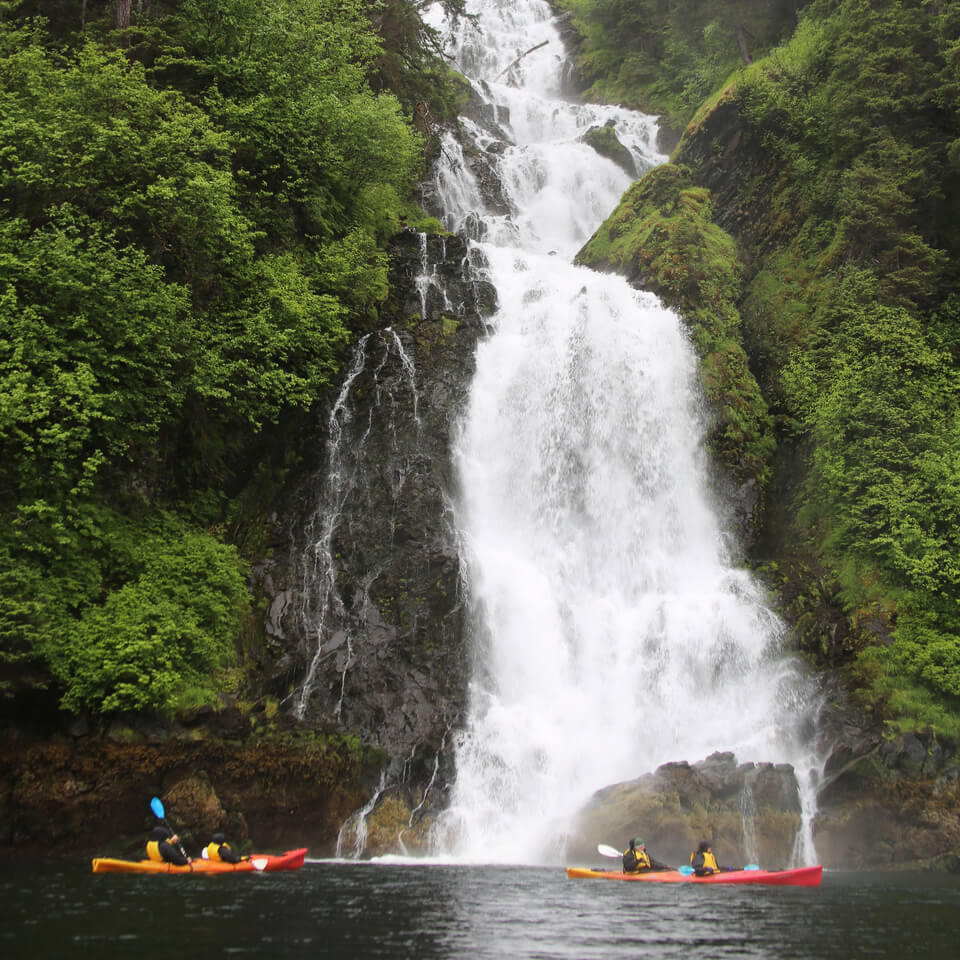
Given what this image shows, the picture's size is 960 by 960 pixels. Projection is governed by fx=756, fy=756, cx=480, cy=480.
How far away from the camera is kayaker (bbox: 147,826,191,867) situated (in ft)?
33.9

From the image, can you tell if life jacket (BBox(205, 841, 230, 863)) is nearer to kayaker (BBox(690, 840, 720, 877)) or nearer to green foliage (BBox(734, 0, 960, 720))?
kayaker (BBox(690, 840, 720, 877))

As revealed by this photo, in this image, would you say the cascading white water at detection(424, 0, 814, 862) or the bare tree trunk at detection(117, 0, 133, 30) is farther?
the bare tree trunk at detection(117, 0, 133, 30)

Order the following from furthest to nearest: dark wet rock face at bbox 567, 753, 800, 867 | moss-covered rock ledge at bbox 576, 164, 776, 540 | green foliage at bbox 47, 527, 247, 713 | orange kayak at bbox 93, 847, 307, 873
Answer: moss-covered rock ledge at bbox 576, 164, 776, 540 < dark wet rock face at bbox 567, 753, 800, 867 < green foliage at bbox 47, 527, 247, 713 < orange kayak at bbox 93, 847, 307, 873

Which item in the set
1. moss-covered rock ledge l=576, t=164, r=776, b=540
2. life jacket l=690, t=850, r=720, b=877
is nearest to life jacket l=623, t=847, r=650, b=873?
life jacket l=690, t=850, r=720, b=877

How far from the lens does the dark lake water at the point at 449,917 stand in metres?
6.27

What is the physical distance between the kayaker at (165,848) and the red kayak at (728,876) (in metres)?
5.46

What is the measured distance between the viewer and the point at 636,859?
35.7 ft

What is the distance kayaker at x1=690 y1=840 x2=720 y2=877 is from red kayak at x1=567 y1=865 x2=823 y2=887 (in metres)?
0.07

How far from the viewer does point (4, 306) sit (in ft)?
38.2

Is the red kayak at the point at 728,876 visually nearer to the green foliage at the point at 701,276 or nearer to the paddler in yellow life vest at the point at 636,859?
the paddler in yellow life vest at the point at 636,859

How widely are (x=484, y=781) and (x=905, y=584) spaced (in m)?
9.20

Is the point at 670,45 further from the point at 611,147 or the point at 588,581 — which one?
the point at 588,581

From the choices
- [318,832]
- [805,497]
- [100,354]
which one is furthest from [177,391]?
[805,497]

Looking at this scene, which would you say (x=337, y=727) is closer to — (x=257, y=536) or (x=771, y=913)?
(x=257, y=536)
